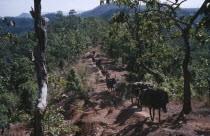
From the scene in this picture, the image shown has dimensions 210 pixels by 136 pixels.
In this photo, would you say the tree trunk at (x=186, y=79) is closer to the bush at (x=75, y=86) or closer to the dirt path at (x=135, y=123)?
the dirt path at (x=135, y=123)

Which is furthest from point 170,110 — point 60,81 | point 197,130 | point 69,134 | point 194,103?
point 60,81

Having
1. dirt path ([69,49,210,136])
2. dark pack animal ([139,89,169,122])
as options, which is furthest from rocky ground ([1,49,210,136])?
dark pack animal ([139,89,169,122])

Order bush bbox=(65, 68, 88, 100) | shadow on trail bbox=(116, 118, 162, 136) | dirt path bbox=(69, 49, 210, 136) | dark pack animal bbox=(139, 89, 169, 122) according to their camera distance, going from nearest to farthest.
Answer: dirt path bbox=(69, 49, 210, 136) → shadow on trail bbox=(116, 118, 162, 136) → dark pack animal bbox=(139, 89, 169, 122) → bush bbox=(65, 68, 88, 100)

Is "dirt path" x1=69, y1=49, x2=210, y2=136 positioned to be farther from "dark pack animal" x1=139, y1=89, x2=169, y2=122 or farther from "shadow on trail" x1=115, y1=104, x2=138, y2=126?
"dark pack animal" x1=139, y1=89, x2=169, y2=122

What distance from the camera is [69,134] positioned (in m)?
13.5

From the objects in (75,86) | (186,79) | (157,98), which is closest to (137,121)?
(157,98)

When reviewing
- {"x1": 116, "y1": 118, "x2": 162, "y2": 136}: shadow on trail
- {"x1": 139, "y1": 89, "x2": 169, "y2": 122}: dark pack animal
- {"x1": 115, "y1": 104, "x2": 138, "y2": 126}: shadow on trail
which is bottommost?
{"x1": 115, "y1": 104, "x2": 138, "y2": 126}: shadow on trail

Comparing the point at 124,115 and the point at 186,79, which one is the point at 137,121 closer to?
the point at 124,115

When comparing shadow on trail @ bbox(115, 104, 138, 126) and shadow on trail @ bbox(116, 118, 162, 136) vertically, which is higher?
shadow on trail @ bbox(116, 118, 162, 136)

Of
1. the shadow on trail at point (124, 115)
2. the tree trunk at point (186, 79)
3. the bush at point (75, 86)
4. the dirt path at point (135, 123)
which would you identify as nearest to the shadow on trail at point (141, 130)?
the dirt path at point (135, 123)

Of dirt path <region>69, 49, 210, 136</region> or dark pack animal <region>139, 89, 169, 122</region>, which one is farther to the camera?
dark pack animal <region>139, 89, 169, 122</region>

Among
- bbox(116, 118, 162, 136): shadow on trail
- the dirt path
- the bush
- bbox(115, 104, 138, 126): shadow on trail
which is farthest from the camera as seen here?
the bush

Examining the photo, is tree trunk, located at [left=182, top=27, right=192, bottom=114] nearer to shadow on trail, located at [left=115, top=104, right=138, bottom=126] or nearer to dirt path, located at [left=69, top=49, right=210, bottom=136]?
dirt path, located at [left=69, top=49, right=210, bottom=136]

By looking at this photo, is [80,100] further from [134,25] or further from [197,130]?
[197,130]
